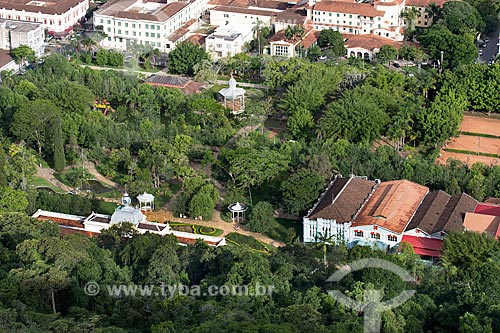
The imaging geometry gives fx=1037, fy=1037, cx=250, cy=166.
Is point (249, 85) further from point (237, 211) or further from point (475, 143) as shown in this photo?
point (237, 211)

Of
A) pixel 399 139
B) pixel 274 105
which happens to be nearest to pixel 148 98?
pixel 274 105

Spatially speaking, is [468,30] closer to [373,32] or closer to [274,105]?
[373,32]

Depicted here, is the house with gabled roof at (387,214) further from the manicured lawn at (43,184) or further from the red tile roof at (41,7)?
the red tile roof at (41,7)

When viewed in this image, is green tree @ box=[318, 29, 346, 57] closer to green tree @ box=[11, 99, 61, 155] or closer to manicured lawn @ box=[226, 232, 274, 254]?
green tree @ box=[11, 99, 61, 155]

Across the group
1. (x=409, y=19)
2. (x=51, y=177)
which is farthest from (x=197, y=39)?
(x=51, y=177)

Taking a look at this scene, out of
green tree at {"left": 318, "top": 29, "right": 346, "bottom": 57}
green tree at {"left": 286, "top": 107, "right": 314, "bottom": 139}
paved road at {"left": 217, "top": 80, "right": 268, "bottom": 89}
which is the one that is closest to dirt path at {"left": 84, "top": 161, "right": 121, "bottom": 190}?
green tree at {"left": 286, "top": 107, "right": 314, "bottom": 139}

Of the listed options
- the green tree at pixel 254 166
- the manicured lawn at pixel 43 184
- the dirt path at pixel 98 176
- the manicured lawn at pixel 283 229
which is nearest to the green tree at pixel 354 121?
the green tree at pixel 254 166
